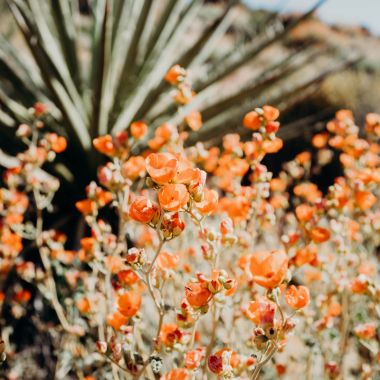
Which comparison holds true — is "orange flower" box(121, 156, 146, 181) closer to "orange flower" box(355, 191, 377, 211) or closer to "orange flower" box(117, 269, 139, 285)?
"orange flower" box(117, 269, 139, 285)

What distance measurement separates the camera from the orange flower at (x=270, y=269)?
0.75 m

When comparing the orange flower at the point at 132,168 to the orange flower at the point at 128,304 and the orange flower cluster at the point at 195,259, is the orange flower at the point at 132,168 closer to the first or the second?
the orange flower cluster at the point at 195,259

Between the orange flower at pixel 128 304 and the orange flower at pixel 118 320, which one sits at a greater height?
the orange flower at pixel 128 304

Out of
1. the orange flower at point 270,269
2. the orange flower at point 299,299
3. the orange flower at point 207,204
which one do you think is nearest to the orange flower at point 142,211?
the orange flower at point 207,204

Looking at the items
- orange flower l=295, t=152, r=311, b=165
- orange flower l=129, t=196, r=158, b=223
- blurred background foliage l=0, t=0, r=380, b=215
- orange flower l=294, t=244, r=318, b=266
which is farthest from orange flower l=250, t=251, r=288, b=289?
orange flower l=295, t=152, r=311, b=165

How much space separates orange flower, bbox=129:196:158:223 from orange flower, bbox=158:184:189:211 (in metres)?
0.05

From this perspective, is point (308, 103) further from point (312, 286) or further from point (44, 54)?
point (44, 54)

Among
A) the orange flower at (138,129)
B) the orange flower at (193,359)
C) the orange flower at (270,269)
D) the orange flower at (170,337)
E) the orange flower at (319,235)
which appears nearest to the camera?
the orange flower at (270,269)

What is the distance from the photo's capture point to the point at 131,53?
7.48ft

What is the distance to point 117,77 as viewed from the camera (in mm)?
2441

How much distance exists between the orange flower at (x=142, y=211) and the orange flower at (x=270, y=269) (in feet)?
0.71

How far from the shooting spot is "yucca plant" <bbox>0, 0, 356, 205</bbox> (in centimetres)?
205

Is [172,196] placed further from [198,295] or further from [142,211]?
[198,295]

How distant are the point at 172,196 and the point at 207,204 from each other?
15 cm
